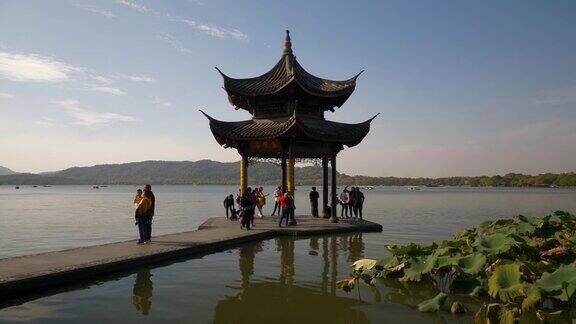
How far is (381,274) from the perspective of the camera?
30.3 feet

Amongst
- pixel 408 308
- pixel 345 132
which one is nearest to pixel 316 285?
pixel 408 308

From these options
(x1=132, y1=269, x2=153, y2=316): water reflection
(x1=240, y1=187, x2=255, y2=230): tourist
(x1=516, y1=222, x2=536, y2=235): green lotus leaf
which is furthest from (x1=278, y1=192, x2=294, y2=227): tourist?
(x1=516, y1=222, x2=536, y2=235): green lotus leaf

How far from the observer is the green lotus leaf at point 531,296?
632 centimetres

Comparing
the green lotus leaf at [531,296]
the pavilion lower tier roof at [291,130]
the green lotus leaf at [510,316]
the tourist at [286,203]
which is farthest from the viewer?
the pavilion lower tier roof at [291,130]

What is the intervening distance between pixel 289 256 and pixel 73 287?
5725 millimetres

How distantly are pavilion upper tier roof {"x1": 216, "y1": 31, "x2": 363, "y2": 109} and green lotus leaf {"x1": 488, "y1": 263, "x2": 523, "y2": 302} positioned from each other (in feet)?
41.4

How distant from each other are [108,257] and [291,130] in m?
9.19

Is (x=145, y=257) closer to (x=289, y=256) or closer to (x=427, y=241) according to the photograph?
(x=289, y=256)

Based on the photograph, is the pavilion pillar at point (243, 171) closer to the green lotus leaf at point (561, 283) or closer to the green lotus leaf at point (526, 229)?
the green lotus leaf at point (526, 229)

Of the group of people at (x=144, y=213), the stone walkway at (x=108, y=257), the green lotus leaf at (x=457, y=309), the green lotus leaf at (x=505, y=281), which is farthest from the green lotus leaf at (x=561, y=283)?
the group of people at (x=144, y=213)

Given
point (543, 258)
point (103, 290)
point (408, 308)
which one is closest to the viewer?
point (408, 308)

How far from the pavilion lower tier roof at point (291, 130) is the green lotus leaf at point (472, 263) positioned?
33.6 feet

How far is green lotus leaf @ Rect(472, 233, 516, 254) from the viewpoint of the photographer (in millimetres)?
8281

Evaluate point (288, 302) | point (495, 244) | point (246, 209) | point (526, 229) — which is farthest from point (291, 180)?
point (288, 302)
